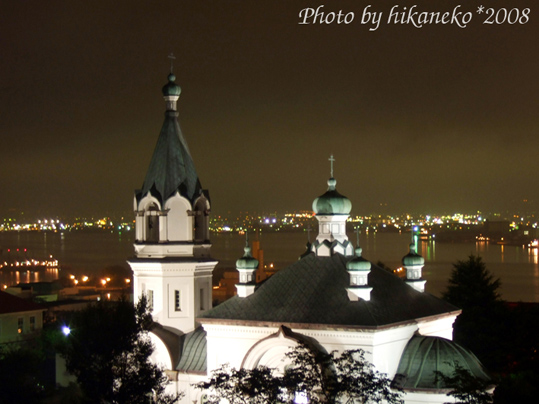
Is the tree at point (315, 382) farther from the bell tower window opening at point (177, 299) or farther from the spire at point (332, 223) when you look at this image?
the bell tower window opening at point (177, 299)

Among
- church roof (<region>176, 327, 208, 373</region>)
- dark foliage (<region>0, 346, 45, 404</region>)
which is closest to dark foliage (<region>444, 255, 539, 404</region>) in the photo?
church roof (<region>176, 327, 208, 373</region>)

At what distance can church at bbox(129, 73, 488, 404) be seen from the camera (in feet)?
57.2

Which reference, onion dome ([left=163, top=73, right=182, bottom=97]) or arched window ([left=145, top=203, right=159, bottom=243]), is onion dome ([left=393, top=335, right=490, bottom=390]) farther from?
onion dome ([left=163, top=73, right=182, bottom=97])

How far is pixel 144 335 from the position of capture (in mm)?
19875

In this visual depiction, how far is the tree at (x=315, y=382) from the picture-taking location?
15.5 metres

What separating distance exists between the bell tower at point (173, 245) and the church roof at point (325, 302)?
178cm

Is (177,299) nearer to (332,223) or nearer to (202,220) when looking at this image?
(202,220)

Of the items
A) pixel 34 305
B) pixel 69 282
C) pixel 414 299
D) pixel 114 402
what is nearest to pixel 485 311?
pixel 414 299

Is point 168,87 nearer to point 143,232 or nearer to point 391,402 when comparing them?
point 143,232

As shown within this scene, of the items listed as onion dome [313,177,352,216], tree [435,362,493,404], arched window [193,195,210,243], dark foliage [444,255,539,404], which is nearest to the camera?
tree [435,362,493,404]

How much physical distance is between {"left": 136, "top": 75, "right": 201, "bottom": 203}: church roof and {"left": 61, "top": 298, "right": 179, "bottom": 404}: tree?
404 centimetres

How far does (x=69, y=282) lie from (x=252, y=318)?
64331 mm

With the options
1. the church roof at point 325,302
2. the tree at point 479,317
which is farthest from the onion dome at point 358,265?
the tree at point 479,317

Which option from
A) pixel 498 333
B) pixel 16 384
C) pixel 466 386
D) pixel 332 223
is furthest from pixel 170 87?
pixel 498 333
